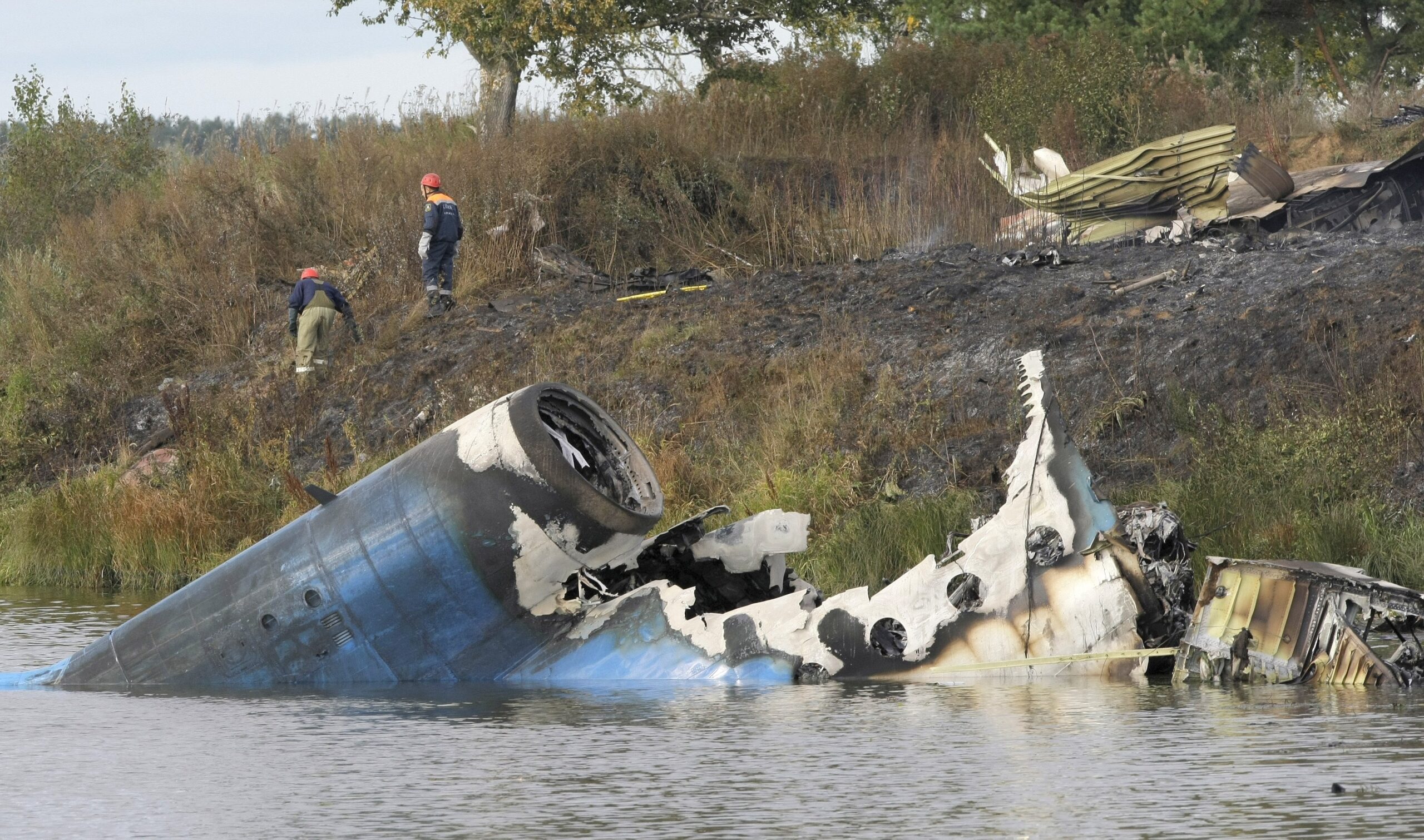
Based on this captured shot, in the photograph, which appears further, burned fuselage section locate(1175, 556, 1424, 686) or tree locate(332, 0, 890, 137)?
tree locate(332, 0, 890, 137)

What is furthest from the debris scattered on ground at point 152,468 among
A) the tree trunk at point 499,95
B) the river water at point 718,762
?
the river water at point 718,762

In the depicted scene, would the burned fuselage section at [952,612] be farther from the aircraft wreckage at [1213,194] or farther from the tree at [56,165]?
the tree at [56,165]

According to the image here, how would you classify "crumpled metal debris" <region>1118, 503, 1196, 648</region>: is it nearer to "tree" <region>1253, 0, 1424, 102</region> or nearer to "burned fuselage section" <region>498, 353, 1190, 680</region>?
"burned fuselage section" <region>498, 353, 1190, 680</region>

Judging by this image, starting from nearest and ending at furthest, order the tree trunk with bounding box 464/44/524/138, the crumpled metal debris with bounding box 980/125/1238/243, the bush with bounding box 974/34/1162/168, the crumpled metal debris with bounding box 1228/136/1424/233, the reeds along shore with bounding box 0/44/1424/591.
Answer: the reeds along shore with bounding box 0/44/1424/591 < the crumpled metal debris with bounding box 1228/136/1424/233 < the crumpled metal debris with bounding box 980/125/1238/243 < the bush with bounding box 974/34/1162/168 < the tree trunk with bounding box 464/44/524/138

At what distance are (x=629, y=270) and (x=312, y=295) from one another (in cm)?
413

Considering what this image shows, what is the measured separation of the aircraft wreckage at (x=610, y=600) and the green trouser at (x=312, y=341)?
9684 mm

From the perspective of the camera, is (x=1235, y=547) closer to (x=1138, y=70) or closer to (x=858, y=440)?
(x=858, y=440)

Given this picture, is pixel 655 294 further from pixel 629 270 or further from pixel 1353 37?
pixel 1353 37

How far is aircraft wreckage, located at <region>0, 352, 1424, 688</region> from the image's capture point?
7.81 metres

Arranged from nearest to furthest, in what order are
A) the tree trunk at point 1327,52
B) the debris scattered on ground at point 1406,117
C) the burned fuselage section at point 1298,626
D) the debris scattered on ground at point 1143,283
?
the burned fuselage section at point 1298,626 → the debris scattered on ground at point 1143,283 → the debris scattered on ground at point 1406,117 → the tree trunk at point 1327,52

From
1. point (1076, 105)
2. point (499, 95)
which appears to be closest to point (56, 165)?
point (499, 95)

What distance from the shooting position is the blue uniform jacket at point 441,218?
712 inches

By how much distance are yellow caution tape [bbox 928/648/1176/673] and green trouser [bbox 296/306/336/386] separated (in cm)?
1160

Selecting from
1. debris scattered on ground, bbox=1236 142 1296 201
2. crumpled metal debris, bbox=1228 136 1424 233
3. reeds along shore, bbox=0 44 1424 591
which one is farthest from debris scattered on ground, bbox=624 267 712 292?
debris scattered on ground, bbox=1236 142 1296 201
